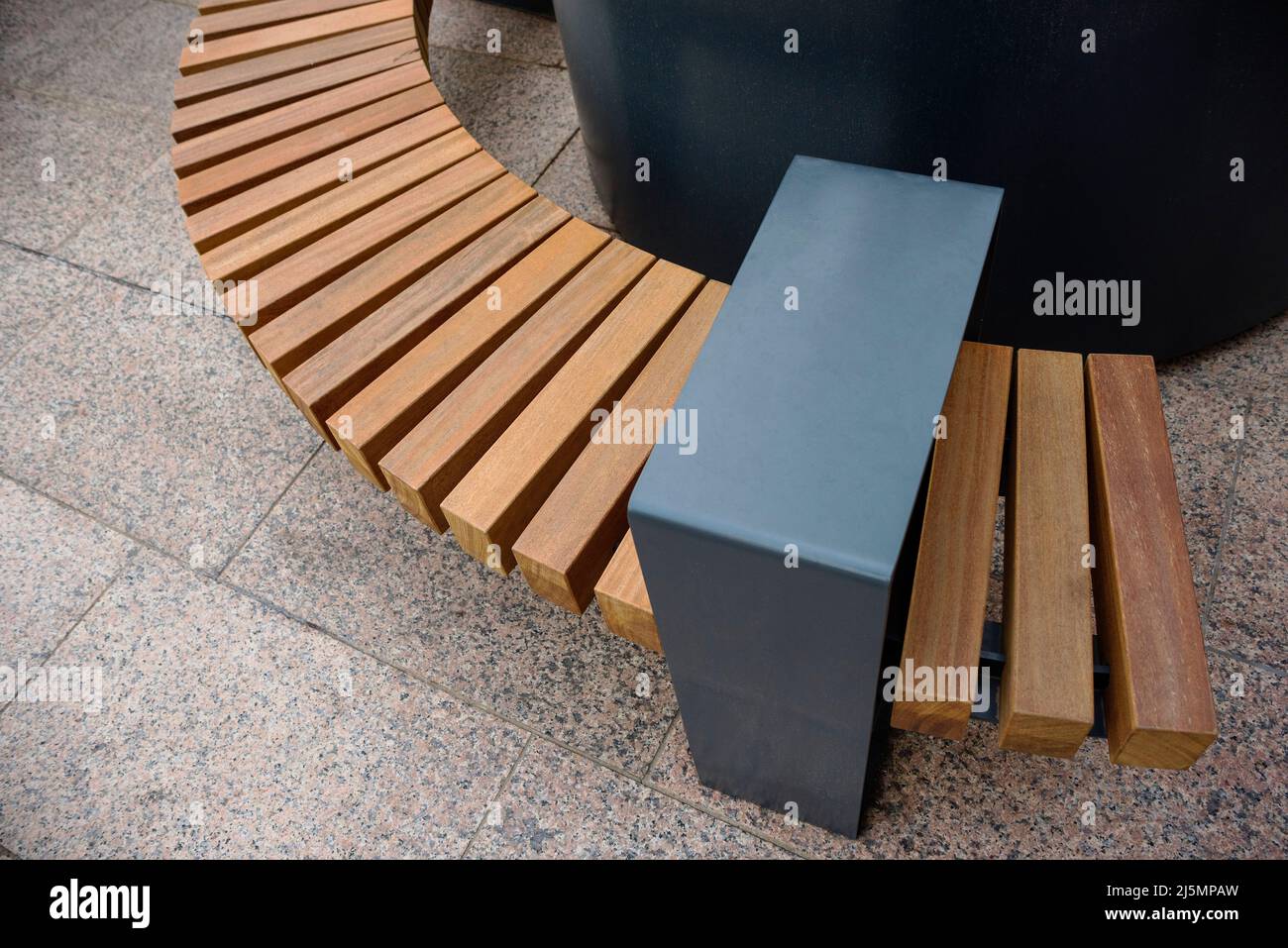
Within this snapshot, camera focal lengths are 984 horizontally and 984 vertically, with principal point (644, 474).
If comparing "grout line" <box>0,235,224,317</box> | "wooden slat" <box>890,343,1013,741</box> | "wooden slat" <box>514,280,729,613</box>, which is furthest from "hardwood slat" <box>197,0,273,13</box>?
"wooden slat" <box>890,343,1013,741</box>

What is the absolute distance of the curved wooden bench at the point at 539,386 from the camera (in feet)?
6.25

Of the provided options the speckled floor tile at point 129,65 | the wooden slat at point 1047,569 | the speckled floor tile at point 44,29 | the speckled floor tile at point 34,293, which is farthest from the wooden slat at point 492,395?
the speckled floor tile at point 44,29

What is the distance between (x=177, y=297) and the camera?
3.94m

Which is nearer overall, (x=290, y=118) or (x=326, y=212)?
(x=326, y=212)

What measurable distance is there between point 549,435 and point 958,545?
94 centimetres

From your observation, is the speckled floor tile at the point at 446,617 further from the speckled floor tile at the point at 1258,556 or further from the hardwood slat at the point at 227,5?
the hardwood slat at the point at 227,5

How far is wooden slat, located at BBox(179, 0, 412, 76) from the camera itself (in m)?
3.61

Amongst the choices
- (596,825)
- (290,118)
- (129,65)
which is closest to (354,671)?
(596,825)

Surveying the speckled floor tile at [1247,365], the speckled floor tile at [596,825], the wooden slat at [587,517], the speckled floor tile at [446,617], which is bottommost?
the speckled floor tile at [596,825]

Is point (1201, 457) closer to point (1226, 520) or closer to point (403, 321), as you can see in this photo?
point (1226, 520)

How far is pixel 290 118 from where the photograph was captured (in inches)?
130

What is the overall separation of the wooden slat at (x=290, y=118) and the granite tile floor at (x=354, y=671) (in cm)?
77
